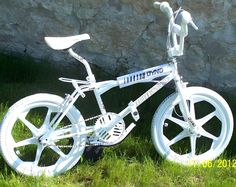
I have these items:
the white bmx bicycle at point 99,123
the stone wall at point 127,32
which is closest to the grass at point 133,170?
the white bmx bicycle at point 99,123

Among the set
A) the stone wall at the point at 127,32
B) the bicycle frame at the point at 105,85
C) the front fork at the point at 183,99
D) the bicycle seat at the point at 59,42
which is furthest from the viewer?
the stone wall at the point at 127,32

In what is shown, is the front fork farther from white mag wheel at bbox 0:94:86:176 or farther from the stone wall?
the stone wall

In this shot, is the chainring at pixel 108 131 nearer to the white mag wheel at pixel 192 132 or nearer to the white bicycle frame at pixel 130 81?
the white bicycle frame at pixel 130 81

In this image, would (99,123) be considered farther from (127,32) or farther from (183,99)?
(127,32)

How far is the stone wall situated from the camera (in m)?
4.84

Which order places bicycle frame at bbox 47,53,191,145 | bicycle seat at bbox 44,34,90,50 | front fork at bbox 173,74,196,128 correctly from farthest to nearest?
front fork at bbox 173,74,196,128 < bicycle frame at bbox 47,53,191,145 < bicycle seat at bbox 44,34,90,50

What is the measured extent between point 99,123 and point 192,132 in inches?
27.9

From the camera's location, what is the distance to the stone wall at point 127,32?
190 inches

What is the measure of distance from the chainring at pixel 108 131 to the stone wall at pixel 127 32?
128 cm

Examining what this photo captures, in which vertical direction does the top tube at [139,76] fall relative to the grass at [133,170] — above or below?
above

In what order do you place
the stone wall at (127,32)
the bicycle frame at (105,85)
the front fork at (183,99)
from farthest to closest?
the stone wall at (127,32) < the front fork at (183,99) < the bicycle frame at (105,85)

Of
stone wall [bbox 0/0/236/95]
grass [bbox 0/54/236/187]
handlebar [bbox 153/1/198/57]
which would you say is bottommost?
grass [bbox 0/54/236/187]

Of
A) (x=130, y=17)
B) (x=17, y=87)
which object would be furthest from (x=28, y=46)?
(x=130, y=17)

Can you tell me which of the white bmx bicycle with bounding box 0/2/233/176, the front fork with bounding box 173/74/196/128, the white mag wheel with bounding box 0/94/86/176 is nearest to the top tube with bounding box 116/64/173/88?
the white bmx bicycle with bounding box 0/2/233/176
